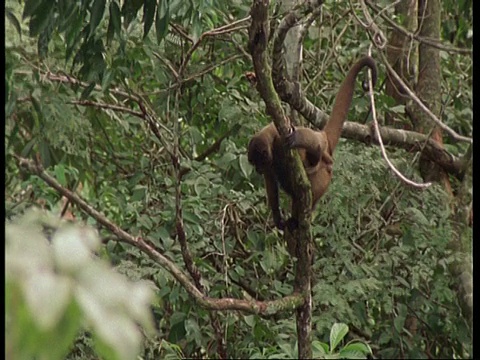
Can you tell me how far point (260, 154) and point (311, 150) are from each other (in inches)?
9.0

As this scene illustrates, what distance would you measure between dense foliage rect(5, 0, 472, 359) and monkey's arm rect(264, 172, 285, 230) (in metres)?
0.18

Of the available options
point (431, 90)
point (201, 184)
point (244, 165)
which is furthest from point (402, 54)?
point (201, 184)

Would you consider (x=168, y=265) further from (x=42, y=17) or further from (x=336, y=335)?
(x=42, y=17)

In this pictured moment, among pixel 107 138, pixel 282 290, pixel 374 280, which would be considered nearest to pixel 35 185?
pixel 107 138

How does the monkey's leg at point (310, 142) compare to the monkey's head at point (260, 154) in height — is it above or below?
above

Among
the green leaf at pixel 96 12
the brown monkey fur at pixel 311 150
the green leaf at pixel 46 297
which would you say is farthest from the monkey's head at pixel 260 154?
the green leaf at pixel 46 297

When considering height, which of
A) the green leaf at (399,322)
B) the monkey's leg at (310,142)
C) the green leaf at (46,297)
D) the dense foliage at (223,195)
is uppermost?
the green leaf at (46,297)

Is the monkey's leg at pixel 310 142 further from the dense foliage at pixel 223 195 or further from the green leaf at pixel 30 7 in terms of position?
the green leaf at pixel 30 7

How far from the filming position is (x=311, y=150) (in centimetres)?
365

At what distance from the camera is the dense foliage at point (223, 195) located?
376 centimetres

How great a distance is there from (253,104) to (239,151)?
24cm

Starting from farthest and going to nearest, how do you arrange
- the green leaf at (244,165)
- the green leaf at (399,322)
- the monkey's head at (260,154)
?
the green leaf at (399,322) → the green leaf at (244,165) → the monkey's head at (260,154)

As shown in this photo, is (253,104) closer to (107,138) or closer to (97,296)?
(107,138)

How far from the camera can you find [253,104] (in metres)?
4.20
